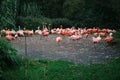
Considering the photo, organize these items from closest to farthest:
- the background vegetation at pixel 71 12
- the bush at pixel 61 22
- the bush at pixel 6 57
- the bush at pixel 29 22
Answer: the bush at pixel 6 57 → the bush at pixel 29 22 → the background vegetation at pixel 71 12 → the bush at pixel 61 22

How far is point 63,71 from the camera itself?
7891 mm

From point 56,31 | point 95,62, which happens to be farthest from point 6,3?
point 95,62

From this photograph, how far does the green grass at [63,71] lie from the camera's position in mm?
7285

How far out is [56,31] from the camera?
16984 mm

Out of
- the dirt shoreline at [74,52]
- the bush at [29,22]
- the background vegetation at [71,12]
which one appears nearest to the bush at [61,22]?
the background vegetation at [71,12]

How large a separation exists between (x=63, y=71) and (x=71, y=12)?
16.7 m

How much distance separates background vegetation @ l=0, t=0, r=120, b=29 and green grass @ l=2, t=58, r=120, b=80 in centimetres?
1002

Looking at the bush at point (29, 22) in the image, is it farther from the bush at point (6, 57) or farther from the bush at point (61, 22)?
the bush at point (6, 57)

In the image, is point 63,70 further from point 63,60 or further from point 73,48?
point 73,48

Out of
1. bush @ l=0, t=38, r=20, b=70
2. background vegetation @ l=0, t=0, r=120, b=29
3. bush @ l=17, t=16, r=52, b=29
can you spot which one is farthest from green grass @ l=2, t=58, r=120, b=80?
bush @ l=17, t=16, r=52, b=29

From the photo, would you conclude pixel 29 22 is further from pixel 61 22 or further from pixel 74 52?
pixel 74 52

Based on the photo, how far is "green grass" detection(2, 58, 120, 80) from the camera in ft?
23.9

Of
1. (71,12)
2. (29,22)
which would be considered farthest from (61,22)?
(29,22)

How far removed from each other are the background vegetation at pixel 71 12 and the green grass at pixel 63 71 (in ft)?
32.9
